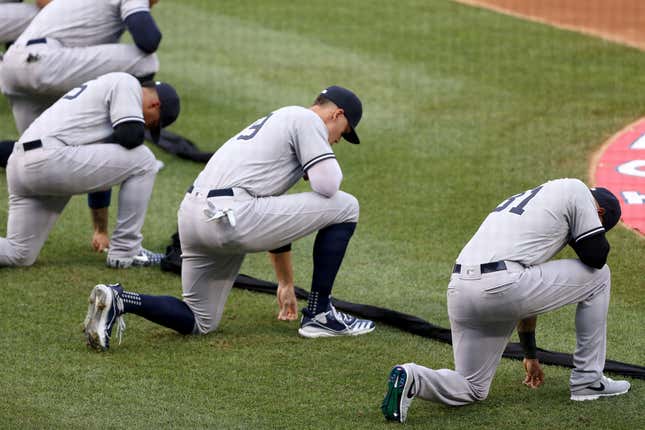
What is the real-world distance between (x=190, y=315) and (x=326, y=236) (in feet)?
2.69

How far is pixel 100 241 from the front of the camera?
7.60m

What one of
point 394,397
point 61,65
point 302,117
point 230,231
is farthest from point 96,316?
point 61,65

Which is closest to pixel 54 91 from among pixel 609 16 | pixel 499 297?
pixel 499 297

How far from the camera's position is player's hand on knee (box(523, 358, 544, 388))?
17.4ft

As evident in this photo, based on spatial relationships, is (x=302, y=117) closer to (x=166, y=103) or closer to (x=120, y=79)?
(x=166, y=103)

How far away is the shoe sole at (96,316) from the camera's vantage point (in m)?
5.59

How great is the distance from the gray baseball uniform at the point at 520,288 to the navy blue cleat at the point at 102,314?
163cm

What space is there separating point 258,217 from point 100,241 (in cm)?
219

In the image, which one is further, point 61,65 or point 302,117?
point 61,65

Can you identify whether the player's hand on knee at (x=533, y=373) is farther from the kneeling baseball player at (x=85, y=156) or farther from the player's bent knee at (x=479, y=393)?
the kneeling baseball player at (x=85, y=156)

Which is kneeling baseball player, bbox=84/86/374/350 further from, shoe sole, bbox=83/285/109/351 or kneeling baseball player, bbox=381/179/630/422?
kneeling baseball player, bbox=381/179/630/422

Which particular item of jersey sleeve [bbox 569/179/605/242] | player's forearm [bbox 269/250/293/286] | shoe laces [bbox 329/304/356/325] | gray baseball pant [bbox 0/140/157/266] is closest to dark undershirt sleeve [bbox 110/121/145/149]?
gray baseball pant [bbox 0/140/157/266]

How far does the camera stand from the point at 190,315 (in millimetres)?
5941

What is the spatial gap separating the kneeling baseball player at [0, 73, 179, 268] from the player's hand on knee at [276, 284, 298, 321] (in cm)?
129
